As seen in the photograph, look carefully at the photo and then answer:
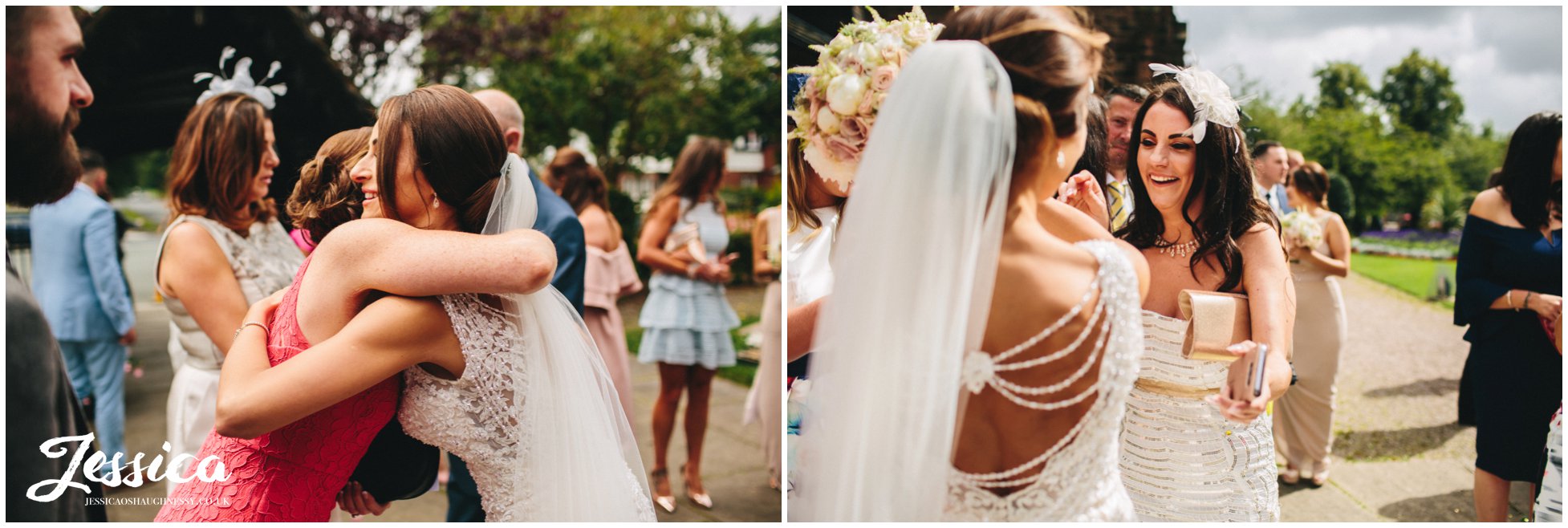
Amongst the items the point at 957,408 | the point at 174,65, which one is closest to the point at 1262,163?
the point at 957,408

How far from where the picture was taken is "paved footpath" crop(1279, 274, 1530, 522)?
4.33 metres

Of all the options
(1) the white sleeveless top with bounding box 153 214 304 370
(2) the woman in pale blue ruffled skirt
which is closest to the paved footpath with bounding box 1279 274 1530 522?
(2) the woman in pale blue ruffled skirt

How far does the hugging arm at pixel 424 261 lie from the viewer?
1.77 metres

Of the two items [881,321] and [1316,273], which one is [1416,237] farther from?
[881,321]

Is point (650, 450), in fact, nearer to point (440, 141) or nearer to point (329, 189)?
point (329, 189)

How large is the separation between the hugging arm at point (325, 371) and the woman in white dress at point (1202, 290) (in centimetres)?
184

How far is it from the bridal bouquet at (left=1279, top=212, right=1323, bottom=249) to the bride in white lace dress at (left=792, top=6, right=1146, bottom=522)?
3.44 metres

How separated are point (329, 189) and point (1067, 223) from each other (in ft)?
6.10

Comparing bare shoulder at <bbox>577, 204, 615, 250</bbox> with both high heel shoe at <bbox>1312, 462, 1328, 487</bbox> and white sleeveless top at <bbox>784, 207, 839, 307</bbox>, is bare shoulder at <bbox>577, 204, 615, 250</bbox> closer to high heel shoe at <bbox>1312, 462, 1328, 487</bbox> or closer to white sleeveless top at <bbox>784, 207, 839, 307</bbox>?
white sleeveless top at <bbox>784, 207, 839, 307</bbox>

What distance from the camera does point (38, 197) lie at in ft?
5.63

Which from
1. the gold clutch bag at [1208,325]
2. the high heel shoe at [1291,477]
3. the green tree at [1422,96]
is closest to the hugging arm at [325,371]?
the gold clutch bag at [1208,325]

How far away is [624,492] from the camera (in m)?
2.22

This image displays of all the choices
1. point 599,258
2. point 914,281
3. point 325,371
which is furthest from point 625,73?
point 914,281

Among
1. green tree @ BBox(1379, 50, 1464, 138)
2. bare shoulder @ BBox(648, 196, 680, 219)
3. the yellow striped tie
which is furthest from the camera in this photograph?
green tree @ BBox(1379, 50, 1464, 138)
